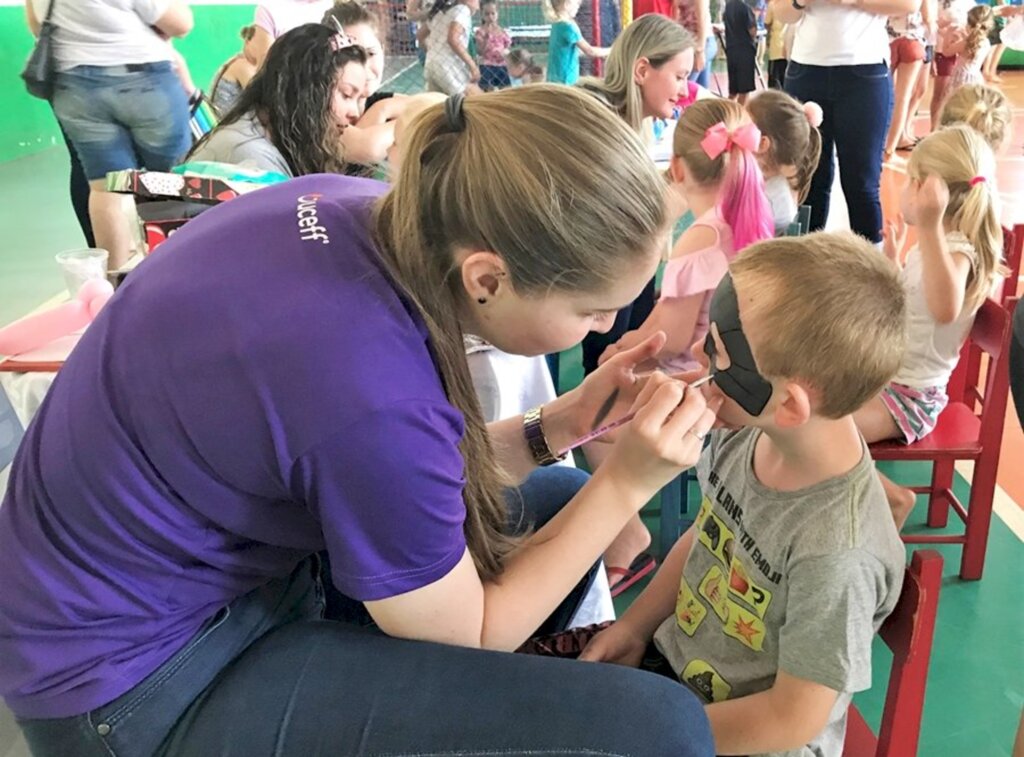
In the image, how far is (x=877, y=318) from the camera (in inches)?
38.7

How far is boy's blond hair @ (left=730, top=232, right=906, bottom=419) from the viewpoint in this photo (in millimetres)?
974

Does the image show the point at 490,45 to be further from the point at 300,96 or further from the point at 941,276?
the point at 941,276

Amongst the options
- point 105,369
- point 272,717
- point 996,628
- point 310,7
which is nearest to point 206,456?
point 105,369

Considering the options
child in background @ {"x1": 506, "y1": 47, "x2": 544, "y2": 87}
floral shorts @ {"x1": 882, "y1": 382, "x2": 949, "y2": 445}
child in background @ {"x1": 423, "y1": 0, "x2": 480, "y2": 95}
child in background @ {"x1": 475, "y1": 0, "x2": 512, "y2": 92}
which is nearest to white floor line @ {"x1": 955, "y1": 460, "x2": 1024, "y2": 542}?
floral shorts @ {"x1": 882, "y1": 382, "x2": 949, "y2": 445}

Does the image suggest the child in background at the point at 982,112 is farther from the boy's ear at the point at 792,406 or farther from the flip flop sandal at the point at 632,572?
the boy's ear at the point at 792,406

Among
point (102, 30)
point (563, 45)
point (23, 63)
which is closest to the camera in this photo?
point (102, 30)

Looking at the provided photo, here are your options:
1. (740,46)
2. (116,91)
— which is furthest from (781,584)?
(740,46)

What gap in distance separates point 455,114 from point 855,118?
2.35 metres

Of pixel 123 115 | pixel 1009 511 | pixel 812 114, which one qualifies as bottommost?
pixel 1009 511

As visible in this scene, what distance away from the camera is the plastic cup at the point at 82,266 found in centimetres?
172

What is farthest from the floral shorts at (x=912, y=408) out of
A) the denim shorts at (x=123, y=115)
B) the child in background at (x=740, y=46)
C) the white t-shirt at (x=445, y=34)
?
the child in background at (x=740, y=46)

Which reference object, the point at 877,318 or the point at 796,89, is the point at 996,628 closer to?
the point at 877,318

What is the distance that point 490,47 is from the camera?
18.1 ft

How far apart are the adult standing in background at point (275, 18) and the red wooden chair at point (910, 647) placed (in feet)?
8.96
